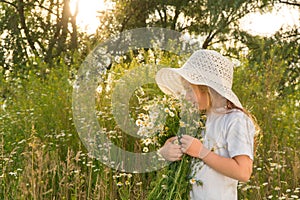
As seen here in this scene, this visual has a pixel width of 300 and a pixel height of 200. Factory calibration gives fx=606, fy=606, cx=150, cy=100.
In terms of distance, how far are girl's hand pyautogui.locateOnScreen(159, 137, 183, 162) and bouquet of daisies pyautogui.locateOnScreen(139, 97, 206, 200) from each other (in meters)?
0.04

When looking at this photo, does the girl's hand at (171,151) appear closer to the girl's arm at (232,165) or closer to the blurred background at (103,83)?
the girl's arm at (232,165)

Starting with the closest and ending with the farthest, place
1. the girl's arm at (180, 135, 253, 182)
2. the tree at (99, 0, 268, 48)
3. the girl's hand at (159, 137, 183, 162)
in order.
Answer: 1. the girl's arm at (180, 135, 253, 182)
2. the girl's hand at (159, 137, 183, 162)
3. the tree at (99, 0, 268, 48)

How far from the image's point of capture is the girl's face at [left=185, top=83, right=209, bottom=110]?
7.95 feet

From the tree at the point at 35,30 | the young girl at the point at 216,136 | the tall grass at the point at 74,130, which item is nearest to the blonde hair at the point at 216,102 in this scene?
the young girl at the point at 216,136

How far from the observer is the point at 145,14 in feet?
37.1

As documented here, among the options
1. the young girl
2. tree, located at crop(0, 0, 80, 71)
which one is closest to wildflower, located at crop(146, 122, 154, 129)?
the young girl

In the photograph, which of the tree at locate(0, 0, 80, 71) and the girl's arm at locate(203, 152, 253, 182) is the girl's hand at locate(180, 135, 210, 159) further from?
the tree at locate(0, 0, 80, 71)

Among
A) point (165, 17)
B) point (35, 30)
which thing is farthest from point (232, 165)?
point (35, 30)

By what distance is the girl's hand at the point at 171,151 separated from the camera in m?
2.38

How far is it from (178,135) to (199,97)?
180 mm

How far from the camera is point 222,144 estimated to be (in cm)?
235

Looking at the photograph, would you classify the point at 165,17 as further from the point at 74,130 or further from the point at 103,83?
the point at 74,130

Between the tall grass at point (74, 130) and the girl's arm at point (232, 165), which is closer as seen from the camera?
the girl's arm at point (232, 165)

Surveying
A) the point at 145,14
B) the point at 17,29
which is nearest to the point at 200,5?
the point at 145,14
